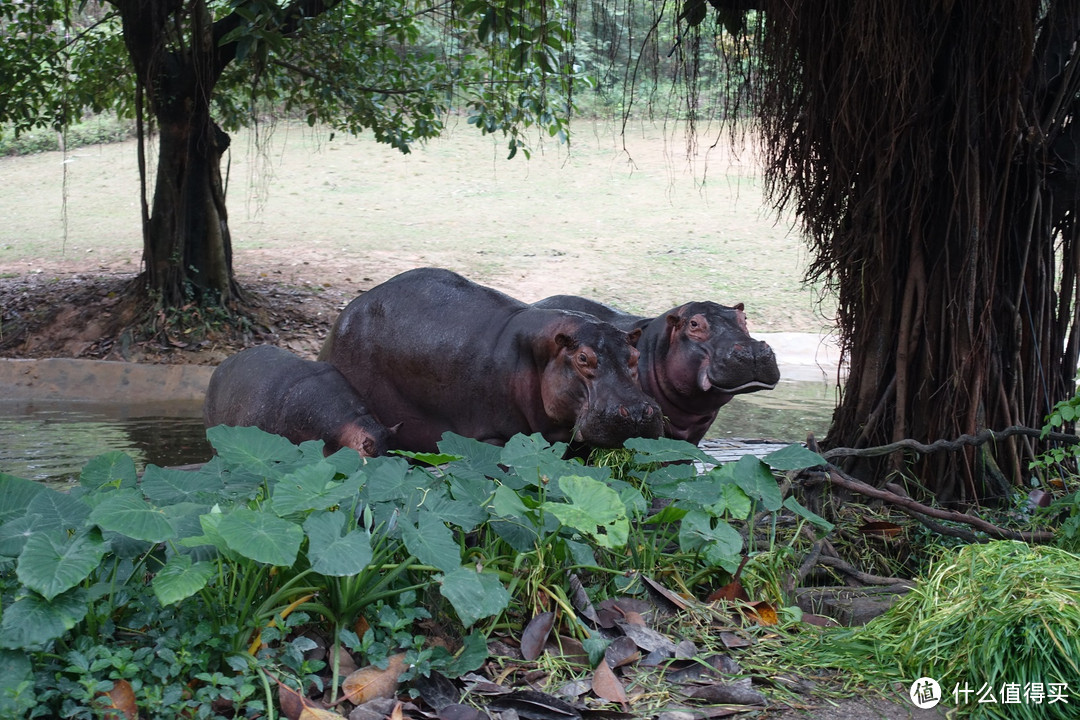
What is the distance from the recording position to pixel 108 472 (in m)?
2.42

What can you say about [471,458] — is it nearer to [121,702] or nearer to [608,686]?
[608,686]

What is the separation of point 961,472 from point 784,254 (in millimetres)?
12325

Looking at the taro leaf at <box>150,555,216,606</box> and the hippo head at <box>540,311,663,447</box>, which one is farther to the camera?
the hippo head at <box>540,311,663,447</box>

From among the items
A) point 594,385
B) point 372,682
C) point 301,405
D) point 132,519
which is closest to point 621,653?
point 372,682

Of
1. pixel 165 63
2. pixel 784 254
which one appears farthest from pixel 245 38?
pixel 784 254

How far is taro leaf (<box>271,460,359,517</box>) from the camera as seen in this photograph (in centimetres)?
203

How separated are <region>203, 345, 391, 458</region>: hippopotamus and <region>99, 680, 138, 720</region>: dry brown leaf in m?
1.80

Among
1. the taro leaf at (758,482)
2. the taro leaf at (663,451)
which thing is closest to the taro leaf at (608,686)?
the taro leaf at (758,482)

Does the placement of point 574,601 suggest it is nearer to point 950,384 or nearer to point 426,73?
point 950,384

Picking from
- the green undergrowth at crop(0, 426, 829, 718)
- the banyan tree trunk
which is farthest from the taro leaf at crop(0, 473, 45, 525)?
the banyan tree trunk

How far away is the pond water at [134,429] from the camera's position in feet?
18.5

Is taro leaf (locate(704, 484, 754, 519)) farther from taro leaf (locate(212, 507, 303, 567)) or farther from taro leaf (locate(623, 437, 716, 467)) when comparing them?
taro leaf (locate(212, 507, 303, 567))

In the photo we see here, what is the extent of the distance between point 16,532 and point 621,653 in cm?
116

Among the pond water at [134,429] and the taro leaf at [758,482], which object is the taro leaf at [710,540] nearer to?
the taro leaf at [758,482]
